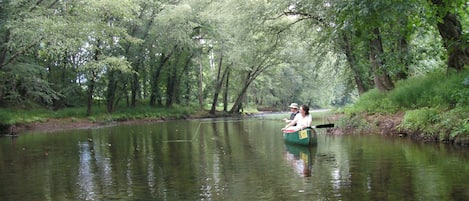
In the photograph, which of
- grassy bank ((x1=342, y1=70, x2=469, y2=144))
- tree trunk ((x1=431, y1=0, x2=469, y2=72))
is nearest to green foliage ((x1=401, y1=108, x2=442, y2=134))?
grassy bank ((x1=342, y1=70, x2=469, y2=144))

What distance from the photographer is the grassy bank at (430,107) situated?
1091 centimetres

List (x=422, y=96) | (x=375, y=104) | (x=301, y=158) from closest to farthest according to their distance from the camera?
(x=301, y=158) < (x=422, y=96) < (x=375, y=104)

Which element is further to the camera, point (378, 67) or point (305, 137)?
point (378, 67)

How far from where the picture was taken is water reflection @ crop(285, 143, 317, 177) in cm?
862

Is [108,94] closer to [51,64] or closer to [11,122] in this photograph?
[51,64]

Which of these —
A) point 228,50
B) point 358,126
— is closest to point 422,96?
point 358,126

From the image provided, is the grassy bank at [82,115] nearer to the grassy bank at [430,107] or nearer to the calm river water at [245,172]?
the calm river water at [245,172]

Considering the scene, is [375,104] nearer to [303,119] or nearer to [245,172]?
[303,119]

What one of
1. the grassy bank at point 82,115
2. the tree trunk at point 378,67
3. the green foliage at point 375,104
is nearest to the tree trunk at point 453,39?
the green foliage at point 375,104

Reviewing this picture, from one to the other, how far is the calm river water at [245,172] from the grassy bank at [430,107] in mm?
592

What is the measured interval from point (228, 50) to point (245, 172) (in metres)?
28.2

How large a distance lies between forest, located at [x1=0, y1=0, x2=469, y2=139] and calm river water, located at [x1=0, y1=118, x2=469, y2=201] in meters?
2.40

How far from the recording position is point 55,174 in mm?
8930

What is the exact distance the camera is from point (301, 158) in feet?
34.4
